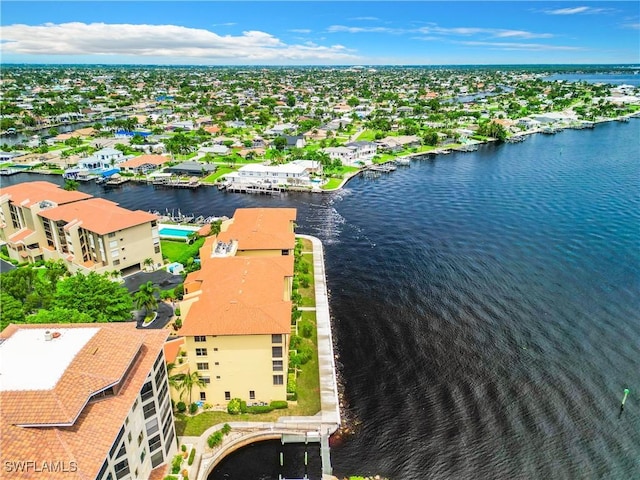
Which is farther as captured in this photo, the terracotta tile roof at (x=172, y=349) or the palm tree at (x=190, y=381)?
the terracotta tile roof at (x=172, y=349)

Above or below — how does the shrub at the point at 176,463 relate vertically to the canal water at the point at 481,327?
above

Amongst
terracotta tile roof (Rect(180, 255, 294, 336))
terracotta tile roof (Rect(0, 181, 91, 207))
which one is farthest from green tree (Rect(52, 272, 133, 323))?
terracotta tile roof (Rect(0, 181, 91, 207))

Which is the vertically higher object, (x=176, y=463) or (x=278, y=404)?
(x=176, y=463)

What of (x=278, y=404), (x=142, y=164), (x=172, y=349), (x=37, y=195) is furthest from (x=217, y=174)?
(x=278, y=404)

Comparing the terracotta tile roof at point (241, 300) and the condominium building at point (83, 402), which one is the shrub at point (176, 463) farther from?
the terracotta tile roof at point (241, 300)

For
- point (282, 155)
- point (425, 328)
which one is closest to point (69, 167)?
point (282, 155)

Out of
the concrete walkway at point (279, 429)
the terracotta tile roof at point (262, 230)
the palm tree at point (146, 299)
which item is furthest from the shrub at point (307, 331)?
the palm tree at point (146, 299)

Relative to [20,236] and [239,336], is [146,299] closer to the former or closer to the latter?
[239,336]
